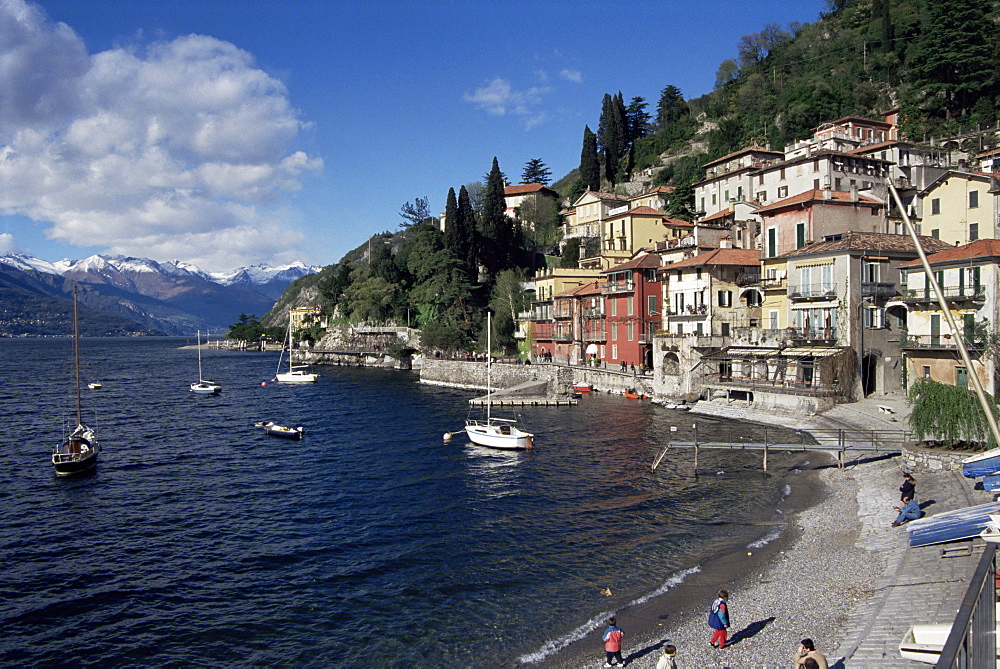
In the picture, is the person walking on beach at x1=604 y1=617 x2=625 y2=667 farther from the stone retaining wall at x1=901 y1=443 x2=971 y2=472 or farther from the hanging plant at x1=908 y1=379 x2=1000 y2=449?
the hanging plant at x1=908 y1=379 x2=1000 y2=449

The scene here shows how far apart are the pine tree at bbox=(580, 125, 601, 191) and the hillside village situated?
33598mm

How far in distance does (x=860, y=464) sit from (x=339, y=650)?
27.5 meters

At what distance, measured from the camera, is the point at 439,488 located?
3406 cm

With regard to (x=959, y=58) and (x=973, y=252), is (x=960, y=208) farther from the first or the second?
(x=959, y=58)

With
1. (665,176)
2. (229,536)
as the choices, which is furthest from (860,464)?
(665,176)

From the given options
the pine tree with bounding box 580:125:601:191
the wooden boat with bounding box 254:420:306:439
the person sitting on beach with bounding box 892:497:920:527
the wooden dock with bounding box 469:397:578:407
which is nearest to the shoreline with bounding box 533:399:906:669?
the person sitting on beach with bounding box 892:497:920:527

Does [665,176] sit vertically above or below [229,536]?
above

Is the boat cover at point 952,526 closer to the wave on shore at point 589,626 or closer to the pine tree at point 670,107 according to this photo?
the wave on shore at point 589,626

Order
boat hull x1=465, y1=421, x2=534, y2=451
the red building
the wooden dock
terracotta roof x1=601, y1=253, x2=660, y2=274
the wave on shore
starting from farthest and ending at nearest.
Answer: the red building → terracotta roof x1=601, y1=253, x2=660, y2=274 → the wooden dock → boat hull x1=465, y1=421, x2=534, y2=451 → the wave on shore

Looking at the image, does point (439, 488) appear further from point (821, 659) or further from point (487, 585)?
point (821, 659)

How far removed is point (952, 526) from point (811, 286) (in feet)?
110

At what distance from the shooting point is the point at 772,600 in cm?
1911

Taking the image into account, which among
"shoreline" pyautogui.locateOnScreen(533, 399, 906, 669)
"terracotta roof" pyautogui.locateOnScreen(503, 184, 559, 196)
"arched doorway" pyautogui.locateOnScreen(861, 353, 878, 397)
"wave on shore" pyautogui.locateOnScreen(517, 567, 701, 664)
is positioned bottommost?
"wave on shore" pyautogui.locateOnScreen(517, 567, 701, 664)

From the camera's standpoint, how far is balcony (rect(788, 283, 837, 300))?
47344 millimetres
